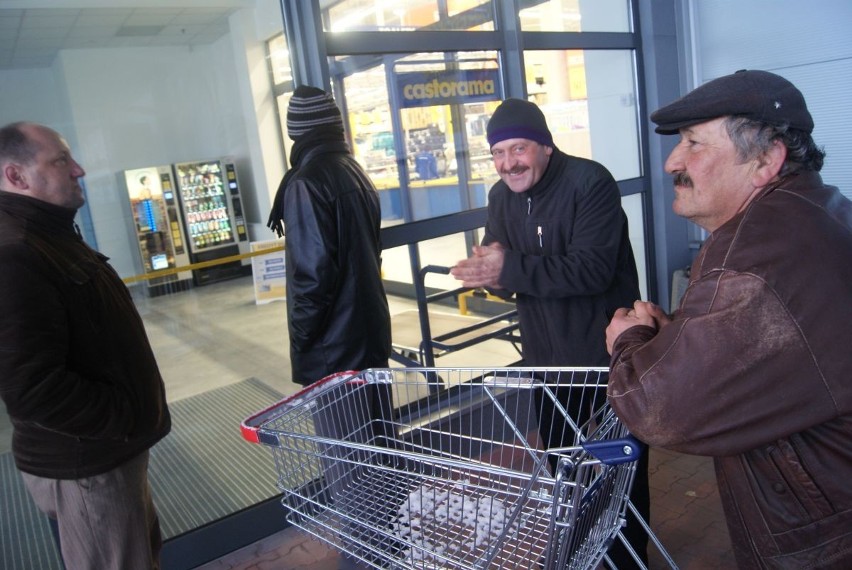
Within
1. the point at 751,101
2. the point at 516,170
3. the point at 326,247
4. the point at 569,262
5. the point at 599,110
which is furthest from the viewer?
the point at 599,110

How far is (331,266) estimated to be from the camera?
2.83m

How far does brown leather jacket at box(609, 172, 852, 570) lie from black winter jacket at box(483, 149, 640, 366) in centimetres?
107

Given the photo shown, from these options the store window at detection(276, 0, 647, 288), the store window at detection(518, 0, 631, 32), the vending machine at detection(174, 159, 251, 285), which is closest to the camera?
the store window at detection(276, 0, 647, 288)

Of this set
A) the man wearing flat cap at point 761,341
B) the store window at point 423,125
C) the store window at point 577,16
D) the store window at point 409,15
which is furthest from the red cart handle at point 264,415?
the store window at point 577,16

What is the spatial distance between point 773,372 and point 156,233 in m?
4.10

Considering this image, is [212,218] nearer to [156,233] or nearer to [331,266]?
[156,233]

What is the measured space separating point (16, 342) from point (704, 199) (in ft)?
6.51

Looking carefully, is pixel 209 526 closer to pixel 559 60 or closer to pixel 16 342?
pixel 16 342

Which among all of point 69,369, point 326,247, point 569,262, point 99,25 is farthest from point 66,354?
point 99,25

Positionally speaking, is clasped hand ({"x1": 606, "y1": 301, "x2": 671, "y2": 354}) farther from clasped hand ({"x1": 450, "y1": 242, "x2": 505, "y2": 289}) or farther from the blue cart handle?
clasped hand ({"x1": 450, "y1": 242, "x2": 505, "y2": 289})

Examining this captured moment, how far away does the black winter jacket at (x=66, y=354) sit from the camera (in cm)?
197

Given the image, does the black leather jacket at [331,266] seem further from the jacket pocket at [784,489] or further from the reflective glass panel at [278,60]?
the jacket pocket at [784,489]

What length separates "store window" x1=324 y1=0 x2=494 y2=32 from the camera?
3.77 meters

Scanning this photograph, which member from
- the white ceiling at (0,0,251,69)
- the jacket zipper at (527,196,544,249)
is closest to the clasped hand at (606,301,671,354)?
the jacket zipper at (527,196,544,249)
